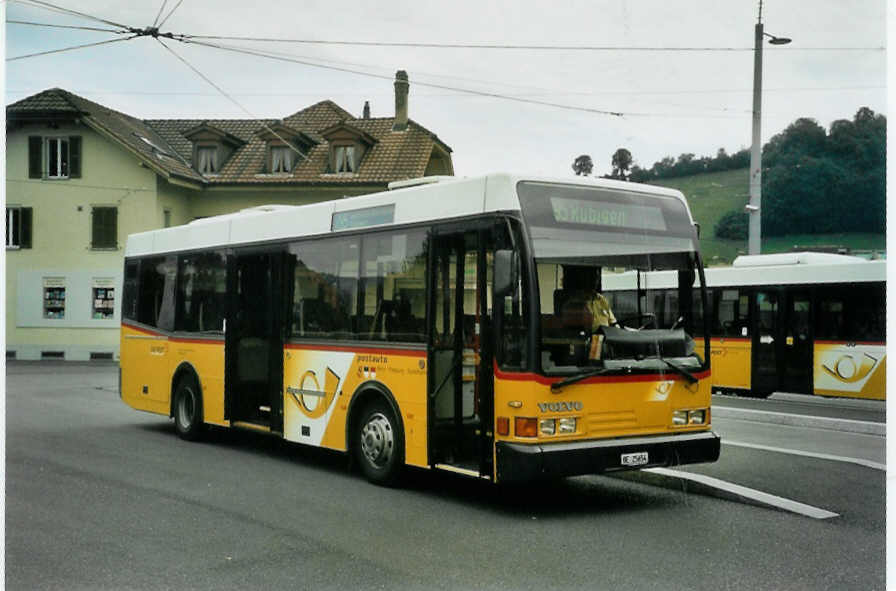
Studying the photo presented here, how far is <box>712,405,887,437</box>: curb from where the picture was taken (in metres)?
14.2

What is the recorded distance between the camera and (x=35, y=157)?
39.0 feet

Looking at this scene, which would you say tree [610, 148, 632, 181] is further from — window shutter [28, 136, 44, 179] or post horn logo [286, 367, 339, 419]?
window shutter [28, 136, 44, 179]

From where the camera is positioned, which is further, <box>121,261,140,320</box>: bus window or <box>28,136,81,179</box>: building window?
<box>121,261,140,320</box>: bus window

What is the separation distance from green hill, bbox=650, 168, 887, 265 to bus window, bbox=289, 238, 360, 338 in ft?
9.60

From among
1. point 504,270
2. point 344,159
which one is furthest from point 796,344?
point 504,270

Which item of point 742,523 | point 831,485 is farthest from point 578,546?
point 831,485

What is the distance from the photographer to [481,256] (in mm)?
8781

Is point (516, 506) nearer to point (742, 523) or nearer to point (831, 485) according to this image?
point (742, 523)

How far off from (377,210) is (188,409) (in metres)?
4.63

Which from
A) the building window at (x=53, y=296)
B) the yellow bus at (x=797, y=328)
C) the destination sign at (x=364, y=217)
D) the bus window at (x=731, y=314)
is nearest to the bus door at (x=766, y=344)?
the yellow bus at (x=797, y=328)

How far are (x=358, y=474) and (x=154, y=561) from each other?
3592 millimetres

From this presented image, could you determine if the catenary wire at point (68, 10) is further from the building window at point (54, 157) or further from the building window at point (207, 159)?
the building window at point (207, 159)

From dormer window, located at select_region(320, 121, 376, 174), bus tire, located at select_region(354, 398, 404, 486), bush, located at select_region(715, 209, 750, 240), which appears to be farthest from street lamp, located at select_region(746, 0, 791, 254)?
dormer window, located at select_region(320, 121, 376, 174)

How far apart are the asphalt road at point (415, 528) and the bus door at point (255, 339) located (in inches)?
24.7
